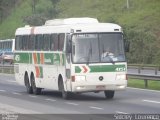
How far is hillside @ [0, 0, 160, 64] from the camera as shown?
6594 centimetres

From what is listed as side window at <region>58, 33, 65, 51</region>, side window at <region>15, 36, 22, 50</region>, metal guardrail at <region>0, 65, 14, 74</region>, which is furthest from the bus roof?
metal guardrail at <region>0, 65, 14, 74</region>

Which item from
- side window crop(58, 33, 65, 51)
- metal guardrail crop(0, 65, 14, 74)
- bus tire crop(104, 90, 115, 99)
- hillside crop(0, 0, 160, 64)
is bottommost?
bus tire crop(104, 90, 115, 99)

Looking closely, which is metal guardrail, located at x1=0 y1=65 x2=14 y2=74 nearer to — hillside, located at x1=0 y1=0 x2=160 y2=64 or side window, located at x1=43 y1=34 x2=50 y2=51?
hillside, located at x1=0 y1=0 x2=160 y2=64

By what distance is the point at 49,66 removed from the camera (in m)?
27.2

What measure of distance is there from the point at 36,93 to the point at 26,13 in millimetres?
71967

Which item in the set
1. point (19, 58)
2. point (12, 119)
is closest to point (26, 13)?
point (19, 58)

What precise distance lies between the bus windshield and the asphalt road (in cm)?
151

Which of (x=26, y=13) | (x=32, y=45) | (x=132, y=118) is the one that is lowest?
(x=132, y=118)

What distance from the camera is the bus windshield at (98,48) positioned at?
24.5 meters

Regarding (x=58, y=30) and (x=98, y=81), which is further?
(x=58, y=30)

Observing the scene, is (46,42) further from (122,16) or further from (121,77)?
(122,16)

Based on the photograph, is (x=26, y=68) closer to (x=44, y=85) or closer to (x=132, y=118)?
(x=44, y=85)

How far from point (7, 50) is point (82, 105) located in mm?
66420

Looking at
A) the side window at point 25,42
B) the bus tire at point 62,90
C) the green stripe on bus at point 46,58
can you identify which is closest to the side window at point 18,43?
the green stripe on bus at point 46,58
